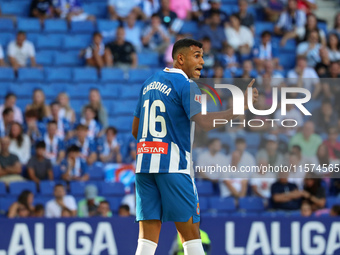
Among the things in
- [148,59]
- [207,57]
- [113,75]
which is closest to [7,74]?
[113,75]

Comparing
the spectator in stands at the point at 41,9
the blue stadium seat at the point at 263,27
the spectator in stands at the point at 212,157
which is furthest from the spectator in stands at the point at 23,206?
the blue stadium seat at the point at 263,27

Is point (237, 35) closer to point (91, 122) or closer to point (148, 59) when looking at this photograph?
point (148, 59)

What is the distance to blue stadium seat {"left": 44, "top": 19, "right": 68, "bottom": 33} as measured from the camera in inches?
486

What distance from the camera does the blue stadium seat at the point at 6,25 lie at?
481 inches

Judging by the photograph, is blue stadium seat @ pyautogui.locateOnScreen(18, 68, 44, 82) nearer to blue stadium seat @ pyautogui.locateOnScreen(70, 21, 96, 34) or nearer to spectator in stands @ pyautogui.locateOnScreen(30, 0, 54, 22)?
blue stadium seat @ pyautogui.locateOnScreen(70, 21, 96, 34)

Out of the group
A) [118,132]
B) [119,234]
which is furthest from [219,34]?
[119,234]

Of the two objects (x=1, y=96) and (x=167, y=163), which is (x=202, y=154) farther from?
(x=1, y=96)

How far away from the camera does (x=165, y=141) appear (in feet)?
15.8

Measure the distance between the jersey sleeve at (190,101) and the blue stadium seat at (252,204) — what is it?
193 inches

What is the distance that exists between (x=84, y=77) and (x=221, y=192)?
3.38 m

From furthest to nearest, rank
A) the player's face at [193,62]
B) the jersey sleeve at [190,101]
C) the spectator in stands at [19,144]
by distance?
the spectator in stands at [19,144] < the player's face at [193,62] < the jersey sleeve at [190,101]

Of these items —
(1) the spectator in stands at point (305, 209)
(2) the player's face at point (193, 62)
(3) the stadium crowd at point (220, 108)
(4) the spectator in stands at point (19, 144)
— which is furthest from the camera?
(4) the spectator in stands at point (19, 144)

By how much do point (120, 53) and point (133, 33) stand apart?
1.80 ft

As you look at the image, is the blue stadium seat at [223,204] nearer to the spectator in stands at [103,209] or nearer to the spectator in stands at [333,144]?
the spectator in stands at [103,209]
